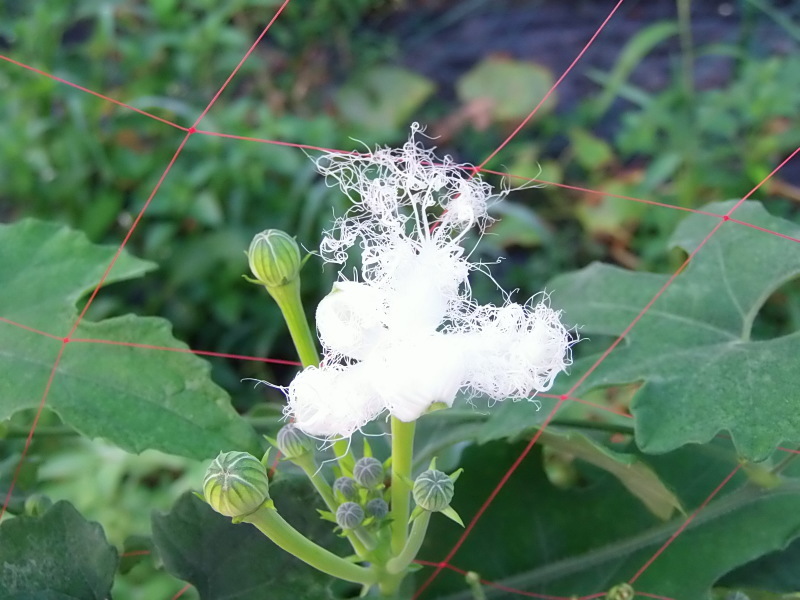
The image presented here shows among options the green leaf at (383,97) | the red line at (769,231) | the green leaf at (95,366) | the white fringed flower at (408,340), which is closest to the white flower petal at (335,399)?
the white fringed flower at (408,340)

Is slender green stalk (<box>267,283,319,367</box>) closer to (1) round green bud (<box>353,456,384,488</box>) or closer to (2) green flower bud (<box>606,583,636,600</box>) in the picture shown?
(1) round green bud (<box>353,456,384,488</box>)

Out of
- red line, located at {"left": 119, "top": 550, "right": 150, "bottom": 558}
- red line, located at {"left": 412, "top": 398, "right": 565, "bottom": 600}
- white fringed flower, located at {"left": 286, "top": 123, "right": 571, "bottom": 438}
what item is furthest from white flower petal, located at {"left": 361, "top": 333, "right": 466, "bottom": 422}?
red line, located at {"left": 119, "top": 550, "right": 150, "bottom": 558}

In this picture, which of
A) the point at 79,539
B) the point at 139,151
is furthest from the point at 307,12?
the point at 79,539

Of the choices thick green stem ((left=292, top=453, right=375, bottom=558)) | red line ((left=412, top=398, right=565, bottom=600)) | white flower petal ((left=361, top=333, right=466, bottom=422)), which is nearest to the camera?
white flower petal ((left=361, top=333, right=466, bottom=422))

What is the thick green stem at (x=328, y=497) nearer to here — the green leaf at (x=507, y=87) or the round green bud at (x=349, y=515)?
the round green bud at (x=349, y=515)

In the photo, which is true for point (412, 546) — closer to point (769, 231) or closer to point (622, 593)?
point (622, 593)

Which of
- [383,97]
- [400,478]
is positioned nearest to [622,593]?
[400,478]
